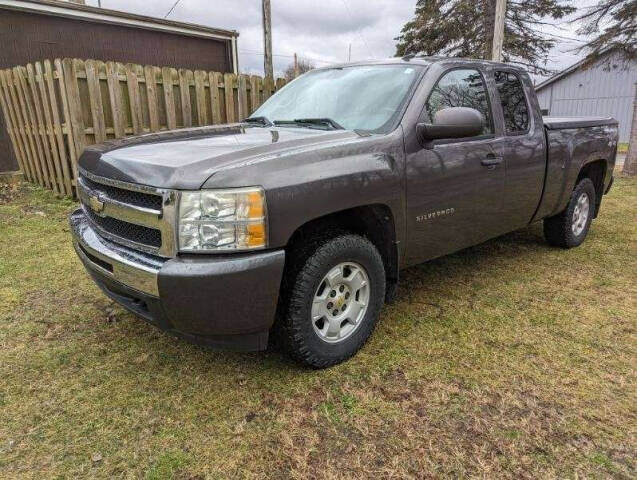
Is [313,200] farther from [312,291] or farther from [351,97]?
[351,97]

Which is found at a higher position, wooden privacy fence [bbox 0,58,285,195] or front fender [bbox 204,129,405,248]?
wooden privacy fence [bbox 0,58,285,195]

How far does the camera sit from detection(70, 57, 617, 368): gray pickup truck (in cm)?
218

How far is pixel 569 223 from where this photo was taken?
487 centimetres

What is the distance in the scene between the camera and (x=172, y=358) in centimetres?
290

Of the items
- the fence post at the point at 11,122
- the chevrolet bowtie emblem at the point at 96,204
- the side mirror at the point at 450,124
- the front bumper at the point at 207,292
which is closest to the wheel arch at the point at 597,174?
the side mirror at the point at 450,124

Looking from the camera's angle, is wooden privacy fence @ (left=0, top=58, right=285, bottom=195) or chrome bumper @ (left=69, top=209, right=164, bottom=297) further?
wooden privacy fence @ (left=0, top=58, right=285, bottom=195)

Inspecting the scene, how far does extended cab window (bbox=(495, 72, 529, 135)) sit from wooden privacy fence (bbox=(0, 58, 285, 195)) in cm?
457

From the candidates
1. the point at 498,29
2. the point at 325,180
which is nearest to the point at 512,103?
the point at 325,180

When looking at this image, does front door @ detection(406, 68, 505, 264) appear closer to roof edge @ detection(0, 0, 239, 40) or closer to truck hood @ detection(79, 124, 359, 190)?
truck hood @ detection(79, 124, 359, 190)

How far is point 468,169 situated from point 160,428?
2573 mm

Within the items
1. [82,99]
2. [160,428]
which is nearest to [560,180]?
[160,428]

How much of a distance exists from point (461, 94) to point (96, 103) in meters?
4.90

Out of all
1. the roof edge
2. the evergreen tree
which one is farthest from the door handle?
the evergreen tree

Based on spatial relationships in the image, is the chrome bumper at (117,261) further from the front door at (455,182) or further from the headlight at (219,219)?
the front door at (455,182)
